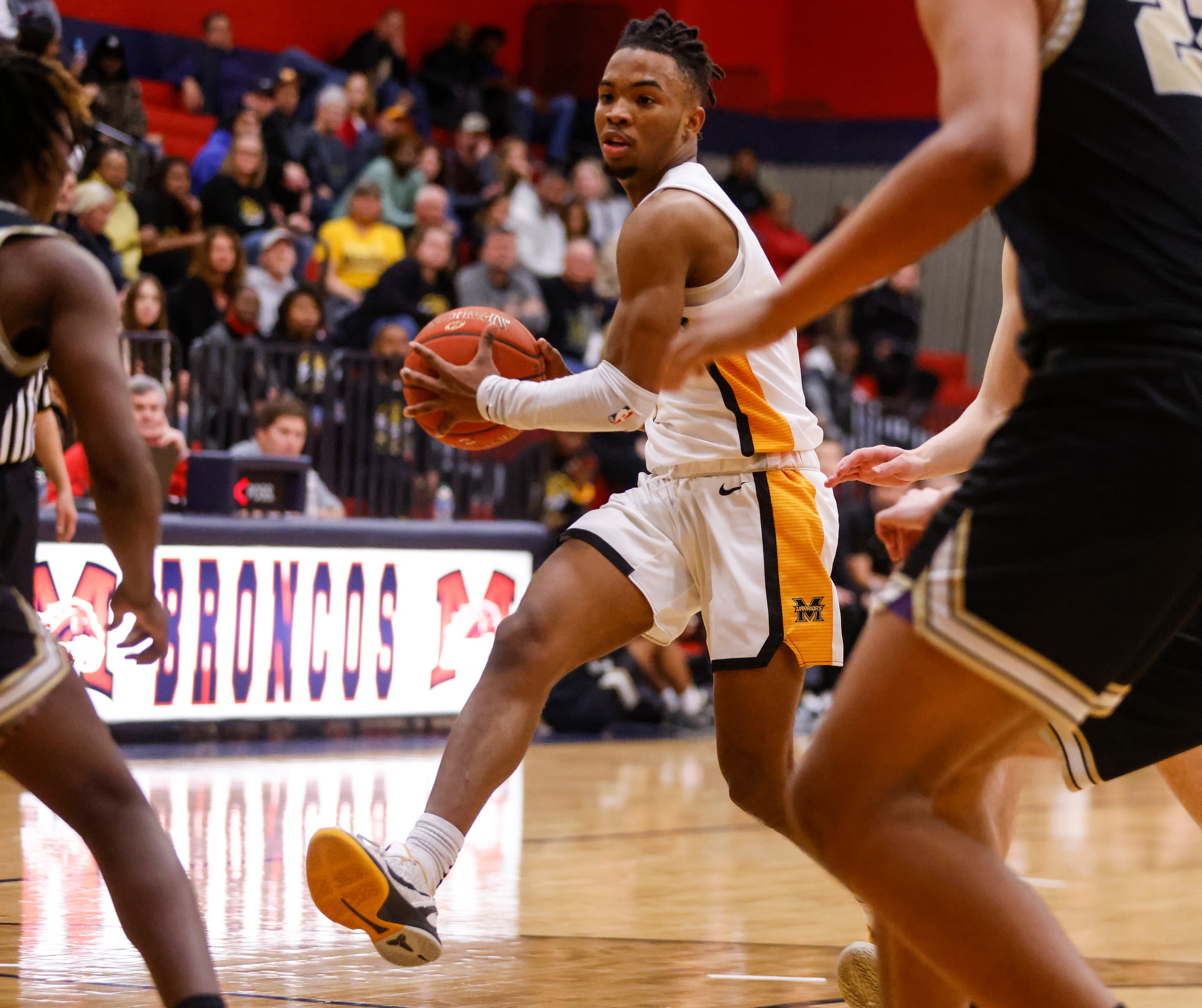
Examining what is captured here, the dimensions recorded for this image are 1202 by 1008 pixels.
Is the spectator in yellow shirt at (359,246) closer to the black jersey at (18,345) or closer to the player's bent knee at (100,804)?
the black jersey at (18,345)

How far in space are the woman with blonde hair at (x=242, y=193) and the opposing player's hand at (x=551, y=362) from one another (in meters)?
8.36

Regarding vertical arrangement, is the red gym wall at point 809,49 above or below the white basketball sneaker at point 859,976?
above

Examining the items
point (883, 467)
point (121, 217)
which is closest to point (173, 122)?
point (121, 217)

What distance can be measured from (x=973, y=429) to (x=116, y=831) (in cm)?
167

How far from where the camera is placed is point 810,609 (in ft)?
13.4

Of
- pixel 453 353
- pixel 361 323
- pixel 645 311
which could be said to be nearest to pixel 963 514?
pixel 645 311

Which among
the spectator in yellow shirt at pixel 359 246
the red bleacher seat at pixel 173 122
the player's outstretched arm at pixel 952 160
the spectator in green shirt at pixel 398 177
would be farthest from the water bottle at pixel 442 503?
the player's outstretched arm at pixel 952 160

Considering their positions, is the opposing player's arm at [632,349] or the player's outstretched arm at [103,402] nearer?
the player's outstretched arm at [103,402]

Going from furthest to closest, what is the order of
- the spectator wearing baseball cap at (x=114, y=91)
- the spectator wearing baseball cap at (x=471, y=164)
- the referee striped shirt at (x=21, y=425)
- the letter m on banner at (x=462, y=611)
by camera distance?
the spectator wearing baseball cap at (x=471, y=164) → the spectator wearing baseball cap at (x=114, y=91) → the letter m on banner at (x=462, y=611) → the referee striped shirt at (x=21, y=425)

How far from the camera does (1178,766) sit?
130 inches

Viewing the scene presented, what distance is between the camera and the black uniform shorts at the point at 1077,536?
2.24 m

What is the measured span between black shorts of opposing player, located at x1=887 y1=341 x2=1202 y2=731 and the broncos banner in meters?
6.40

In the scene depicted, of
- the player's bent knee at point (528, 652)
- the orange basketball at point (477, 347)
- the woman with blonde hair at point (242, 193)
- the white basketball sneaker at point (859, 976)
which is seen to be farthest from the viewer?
the woman with blonde hair at point (242, 193)

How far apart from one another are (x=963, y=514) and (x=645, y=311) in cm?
174
